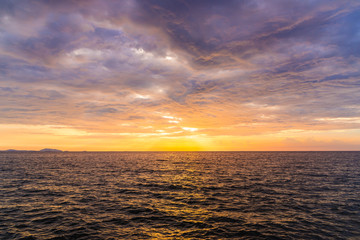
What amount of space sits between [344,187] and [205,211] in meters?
30.1

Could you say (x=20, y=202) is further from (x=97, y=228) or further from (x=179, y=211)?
(x=179, y=211)

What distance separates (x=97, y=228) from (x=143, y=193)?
13.5m

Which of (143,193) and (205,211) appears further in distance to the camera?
(143,193)

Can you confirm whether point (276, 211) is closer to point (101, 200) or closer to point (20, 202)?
point (101, 200)

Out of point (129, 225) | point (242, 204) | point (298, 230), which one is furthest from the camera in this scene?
point (242, 204)

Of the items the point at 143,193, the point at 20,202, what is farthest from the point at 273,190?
the point at 20,202

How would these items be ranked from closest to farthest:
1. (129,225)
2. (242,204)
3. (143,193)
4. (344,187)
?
(129,225), (242,204), (143,193), (344,187)

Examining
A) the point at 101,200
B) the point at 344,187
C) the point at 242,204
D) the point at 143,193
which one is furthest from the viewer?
the point at 344,187

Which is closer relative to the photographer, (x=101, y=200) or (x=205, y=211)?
(x=205, y=211)

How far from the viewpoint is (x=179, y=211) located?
22.8 metres

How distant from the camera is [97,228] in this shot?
1811 centimetres

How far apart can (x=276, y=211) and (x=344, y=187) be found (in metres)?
23.1

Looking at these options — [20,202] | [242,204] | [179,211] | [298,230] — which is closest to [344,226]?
[298,230]

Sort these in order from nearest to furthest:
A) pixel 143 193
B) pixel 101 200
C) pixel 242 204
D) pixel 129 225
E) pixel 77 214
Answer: pixel 129 225 < pixel 77 214 < pixel 242 204 < pixel 101 200 < pixel 143 193
